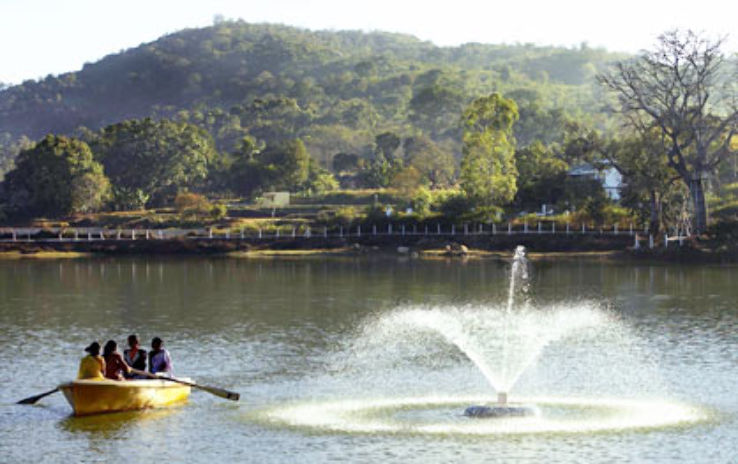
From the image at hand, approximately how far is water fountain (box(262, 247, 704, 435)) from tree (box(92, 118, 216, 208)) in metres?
113

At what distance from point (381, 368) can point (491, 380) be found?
716 cm

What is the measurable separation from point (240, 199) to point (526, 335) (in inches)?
4762

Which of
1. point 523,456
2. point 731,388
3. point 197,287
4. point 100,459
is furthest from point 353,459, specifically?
point 197,287

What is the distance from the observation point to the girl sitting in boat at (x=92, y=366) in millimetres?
33781

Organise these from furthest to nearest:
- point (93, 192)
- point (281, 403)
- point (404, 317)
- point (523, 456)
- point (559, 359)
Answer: point (93, 192)
point (404, 317)
point (559, 359)
point (281, 403)
point (523, 456)

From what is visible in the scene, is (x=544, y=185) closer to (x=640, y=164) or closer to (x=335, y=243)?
(x=640, y=164)

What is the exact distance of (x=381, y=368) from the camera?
45125mm

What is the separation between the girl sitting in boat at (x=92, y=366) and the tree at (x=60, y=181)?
122471 millimetres

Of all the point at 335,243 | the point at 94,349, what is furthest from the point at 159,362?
the point at 335,243

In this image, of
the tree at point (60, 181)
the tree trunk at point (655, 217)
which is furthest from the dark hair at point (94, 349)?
the tree at point (60, 181)

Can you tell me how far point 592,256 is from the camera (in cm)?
11088

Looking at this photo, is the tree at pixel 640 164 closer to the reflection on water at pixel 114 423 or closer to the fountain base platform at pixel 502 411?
the fountain base platform at pixel 502 411

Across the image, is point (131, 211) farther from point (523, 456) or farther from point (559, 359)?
point (523, 456)

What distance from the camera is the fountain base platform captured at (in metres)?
34.0
